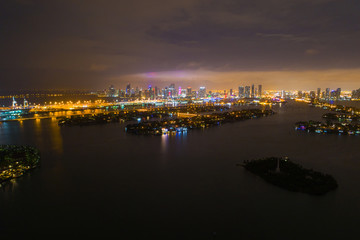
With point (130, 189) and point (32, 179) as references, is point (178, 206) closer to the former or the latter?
point (130, 189)

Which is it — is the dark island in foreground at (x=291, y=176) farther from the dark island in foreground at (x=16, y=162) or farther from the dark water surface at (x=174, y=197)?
the dark island in foreground at (x=16, y=162)

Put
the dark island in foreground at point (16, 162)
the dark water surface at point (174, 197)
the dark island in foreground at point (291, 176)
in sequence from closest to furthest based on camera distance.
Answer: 1. the dark water surface at point (174, 197)
2. the dark island in foreground at point (291, 176)
3. the dark island in foreground at point (16, 162)

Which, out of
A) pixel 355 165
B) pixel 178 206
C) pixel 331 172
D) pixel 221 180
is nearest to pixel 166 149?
pixel 221 180

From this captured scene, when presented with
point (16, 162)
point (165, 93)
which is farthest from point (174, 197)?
point (165, 93)

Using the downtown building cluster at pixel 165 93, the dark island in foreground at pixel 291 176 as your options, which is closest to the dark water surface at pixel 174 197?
the dark island in foreground at pixel 291 176

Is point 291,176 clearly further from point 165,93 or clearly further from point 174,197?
point 165,93

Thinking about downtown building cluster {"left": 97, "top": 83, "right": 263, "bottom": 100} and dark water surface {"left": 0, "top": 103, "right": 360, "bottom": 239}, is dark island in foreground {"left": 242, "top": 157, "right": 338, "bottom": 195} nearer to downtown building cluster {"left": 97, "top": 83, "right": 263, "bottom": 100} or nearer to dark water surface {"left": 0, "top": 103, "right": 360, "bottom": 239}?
dark water surface {"left": 0, "top": 103, "right": 360, "bottom": 239}
